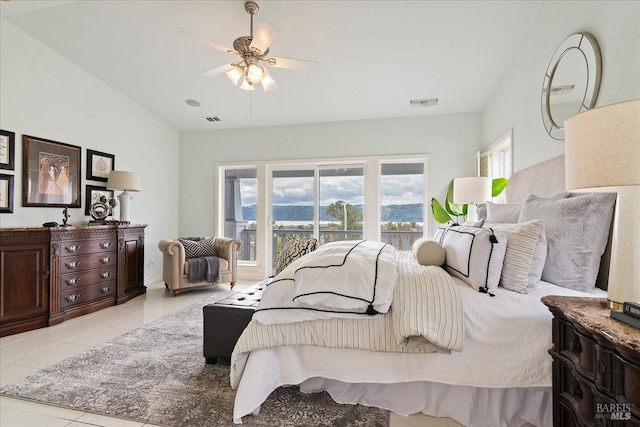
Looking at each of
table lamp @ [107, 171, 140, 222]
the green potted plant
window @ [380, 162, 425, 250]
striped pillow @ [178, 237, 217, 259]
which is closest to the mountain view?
window @ [380, 162, 425, 250]

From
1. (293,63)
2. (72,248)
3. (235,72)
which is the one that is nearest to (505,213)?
(293,63)

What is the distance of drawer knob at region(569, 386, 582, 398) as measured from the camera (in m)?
1.13

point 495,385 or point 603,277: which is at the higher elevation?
point 603,277

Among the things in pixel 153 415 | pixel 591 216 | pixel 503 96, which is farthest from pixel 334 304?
pixel 503 96

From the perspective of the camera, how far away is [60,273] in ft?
10.4

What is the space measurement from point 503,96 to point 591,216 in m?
2.51

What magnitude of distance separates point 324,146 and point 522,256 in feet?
12.2

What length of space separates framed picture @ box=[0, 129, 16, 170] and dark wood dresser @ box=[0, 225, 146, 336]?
82cm

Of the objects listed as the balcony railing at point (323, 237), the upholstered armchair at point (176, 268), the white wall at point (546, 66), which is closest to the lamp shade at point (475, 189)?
the white wall at point (546, 66)

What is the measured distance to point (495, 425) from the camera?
1.54 metres

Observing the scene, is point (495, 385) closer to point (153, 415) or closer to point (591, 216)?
point (591, 216)

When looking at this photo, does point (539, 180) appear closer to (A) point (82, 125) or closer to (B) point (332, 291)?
(B) point (332, 291)

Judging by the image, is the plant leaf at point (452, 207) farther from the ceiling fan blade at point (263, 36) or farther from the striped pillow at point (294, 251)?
the ceiling fan blade at point (263, 36)

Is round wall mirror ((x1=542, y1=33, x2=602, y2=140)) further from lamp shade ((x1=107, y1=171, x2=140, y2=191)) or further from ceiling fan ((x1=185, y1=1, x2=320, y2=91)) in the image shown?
lamp shade ((x1=107, y1=171, x2=140, y2=191))
